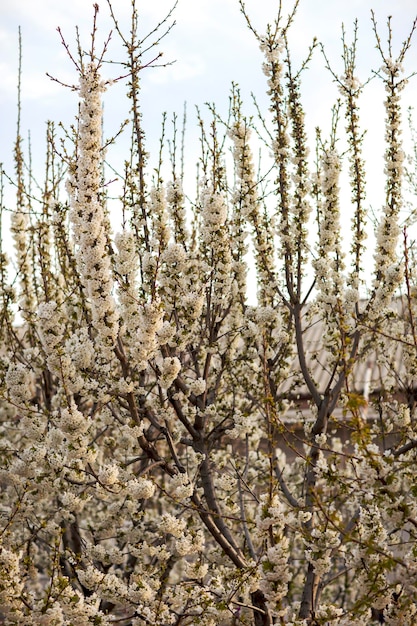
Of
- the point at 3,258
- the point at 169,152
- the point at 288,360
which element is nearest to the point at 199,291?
the point at 169,152

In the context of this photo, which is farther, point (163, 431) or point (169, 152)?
point (169, 152)

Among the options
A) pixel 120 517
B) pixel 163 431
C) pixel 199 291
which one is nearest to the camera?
pixel 163 431

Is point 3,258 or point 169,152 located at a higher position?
point 169,152

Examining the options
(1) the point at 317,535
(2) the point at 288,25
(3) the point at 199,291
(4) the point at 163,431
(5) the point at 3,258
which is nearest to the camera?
(1) the point at 317,535

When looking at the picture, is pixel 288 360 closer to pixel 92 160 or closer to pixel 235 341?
pixel 235 341

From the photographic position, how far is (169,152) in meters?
5.10

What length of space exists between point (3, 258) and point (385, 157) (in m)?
3.35

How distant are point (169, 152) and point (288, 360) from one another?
7.06 feet

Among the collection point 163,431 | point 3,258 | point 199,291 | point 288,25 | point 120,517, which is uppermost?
point 288,25

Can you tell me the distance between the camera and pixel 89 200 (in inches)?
157

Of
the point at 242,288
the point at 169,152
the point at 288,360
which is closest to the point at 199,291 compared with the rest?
the point at 242,288

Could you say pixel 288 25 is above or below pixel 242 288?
above

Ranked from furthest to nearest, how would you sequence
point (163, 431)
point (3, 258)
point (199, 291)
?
point (3, 258)
point (199, 291)
point (163, 431)

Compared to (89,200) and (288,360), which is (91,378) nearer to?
(89,200)
